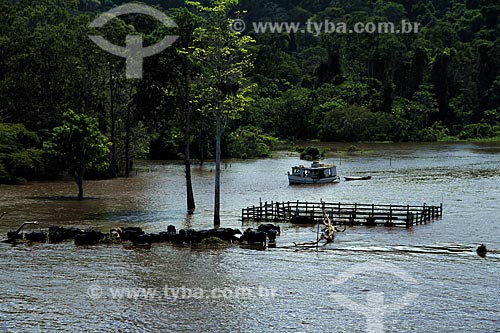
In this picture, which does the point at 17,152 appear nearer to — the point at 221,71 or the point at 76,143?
the point at 76,143

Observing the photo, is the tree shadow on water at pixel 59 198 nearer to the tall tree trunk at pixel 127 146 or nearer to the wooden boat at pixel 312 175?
the tall tree trunk at pixel 127 146

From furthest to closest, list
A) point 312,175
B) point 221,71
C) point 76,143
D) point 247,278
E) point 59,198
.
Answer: point 312,175
point 59,198
point 76,143
point 221,71
point 247,278

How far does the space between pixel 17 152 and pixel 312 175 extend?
28057 millimetres

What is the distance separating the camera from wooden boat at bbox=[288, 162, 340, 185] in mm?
78250

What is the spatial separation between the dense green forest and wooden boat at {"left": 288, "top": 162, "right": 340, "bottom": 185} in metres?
10.1

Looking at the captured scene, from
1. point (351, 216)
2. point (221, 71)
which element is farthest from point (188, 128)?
point (351, 216)

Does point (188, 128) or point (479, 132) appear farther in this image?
point (479, 132)

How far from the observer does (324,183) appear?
78.6 m

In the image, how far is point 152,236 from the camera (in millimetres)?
43406

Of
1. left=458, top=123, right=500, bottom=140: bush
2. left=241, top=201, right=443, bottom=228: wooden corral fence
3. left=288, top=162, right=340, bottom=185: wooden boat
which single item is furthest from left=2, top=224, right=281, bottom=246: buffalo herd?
left=458, top=123, right=500, bottom=140: bush

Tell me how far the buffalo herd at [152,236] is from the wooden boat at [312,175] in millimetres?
33707

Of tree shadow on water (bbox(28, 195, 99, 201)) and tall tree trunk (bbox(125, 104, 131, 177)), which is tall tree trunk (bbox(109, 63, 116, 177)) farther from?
tree shadow on water (bbox(28, 195, 99, 201))

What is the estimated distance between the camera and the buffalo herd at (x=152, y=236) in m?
43.2

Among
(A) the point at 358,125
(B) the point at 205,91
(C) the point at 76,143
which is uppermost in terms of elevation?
(B) the point at 205,91
